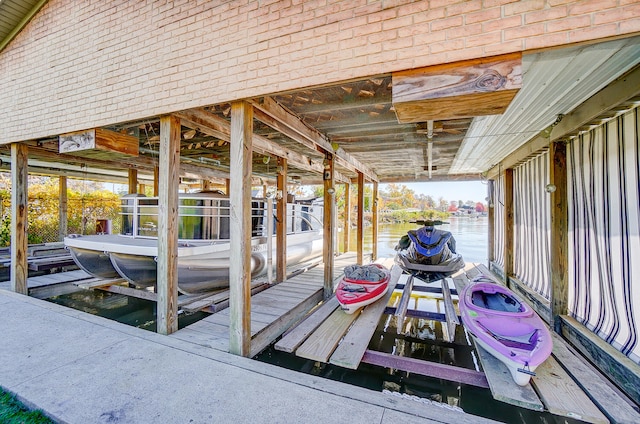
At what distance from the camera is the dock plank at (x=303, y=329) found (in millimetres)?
3170

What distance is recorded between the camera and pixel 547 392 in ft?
7.82

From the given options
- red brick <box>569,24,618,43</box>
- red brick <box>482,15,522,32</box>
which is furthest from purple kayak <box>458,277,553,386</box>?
red brick <box>482,15,522,32</box>

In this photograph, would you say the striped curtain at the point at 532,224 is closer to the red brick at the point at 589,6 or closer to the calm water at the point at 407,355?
the calm water at the point at 407,355

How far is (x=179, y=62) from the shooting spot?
3258 millimetres

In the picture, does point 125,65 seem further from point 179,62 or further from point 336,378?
point 336,378

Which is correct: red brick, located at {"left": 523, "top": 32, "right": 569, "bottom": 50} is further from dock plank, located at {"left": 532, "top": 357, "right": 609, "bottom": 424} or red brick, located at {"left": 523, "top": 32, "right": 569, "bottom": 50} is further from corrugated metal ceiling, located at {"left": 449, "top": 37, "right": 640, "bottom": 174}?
dock plank, located at {"left": 532, "top": 357, "right": 609, "bottom": 424}

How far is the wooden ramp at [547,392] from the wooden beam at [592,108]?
99.5 inches

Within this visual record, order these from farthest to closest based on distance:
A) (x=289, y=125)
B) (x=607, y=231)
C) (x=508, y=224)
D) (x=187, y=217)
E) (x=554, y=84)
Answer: (x=508, y=224) → (x=187, y=217) → (x=289, y=125) → (x=607, y=231) → (x=554, y=84)

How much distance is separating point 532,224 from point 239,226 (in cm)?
551

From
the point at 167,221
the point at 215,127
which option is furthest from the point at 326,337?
the point at 215,127

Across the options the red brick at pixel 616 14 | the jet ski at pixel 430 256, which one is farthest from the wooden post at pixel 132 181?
the red brick at pixel 616 14

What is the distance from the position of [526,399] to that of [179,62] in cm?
474

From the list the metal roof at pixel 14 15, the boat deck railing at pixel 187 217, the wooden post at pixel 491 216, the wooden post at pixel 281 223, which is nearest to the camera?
the metal roof at pixel 14 15

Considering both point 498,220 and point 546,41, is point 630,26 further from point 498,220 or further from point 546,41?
point 498,220
